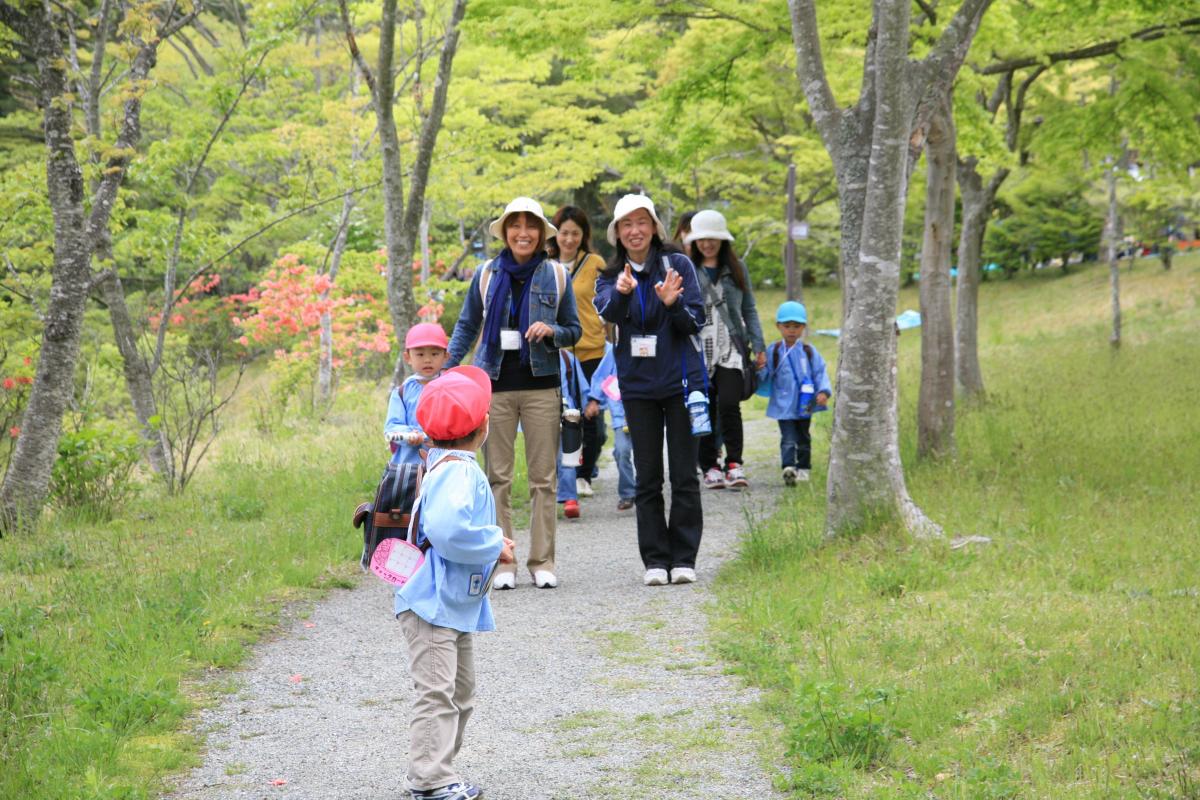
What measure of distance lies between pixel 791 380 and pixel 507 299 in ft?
13.6

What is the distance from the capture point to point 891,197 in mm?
6980

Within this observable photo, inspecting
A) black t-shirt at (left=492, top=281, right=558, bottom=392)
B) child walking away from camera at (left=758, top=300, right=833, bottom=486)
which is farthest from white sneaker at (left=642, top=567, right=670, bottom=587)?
child walking away from camera at (left=758, top=300, right=833, bottom=486)

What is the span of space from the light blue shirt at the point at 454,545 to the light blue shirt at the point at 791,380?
6698mm

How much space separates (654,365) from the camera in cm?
692

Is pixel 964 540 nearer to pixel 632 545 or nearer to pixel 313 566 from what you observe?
pixel 632 545

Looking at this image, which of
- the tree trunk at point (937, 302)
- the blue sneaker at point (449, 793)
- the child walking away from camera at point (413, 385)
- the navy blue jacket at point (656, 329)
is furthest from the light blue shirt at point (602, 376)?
the blue sneaker at point (449, 793)

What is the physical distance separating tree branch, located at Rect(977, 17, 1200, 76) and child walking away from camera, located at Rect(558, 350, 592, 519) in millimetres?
6886

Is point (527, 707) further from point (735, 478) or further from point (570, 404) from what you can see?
point (735, 478)

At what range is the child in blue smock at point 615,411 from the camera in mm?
9047

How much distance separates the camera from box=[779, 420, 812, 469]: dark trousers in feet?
34.4

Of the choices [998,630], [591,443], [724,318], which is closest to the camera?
[998,630]

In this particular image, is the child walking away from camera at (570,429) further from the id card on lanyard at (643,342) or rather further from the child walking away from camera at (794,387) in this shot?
the child walking away from camera at (794,387)

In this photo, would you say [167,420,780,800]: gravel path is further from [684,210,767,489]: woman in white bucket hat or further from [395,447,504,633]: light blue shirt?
[684,210,767,489]: woman in white bucket hat

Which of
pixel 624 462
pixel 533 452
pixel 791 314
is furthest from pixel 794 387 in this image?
pixel 533 452
